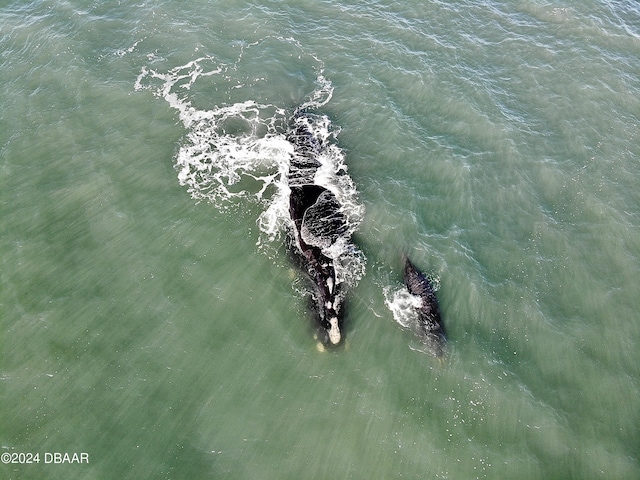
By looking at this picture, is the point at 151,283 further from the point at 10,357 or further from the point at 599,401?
the point at 599,401

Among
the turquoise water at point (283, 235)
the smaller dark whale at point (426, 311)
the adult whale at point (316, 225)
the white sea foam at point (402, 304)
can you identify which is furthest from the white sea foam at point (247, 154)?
the smaller dark whale at point (426, 311)

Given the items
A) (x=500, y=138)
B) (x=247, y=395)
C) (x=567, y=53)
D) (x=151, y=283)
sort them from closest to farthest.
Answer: (x=247, y=395), (x=151, y=283), (x=500, y=138), (x=567, y=53)

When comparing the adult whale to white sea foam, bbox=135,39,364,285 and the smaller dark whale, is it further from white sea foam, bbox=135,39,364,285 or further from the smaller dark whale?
the smaller dark whale

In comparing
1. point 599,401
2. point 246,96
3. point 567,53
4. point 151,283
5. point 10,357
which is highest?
point 567,53

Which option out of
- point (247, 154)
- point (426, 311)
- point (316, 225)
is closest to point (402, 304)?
point (426, 311)

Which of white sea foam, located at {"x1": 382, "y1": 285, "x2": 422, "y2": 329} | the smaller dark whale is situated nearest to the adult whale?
white sea foam, located at {"x1": 382, "y1": 285, "x2": 422, "y2": 329}

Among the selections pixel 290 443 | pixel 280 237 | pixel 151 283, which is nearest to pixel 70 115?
pixel 151 283

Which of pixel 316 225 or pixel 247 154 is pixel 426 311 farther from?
pixel 247 154
